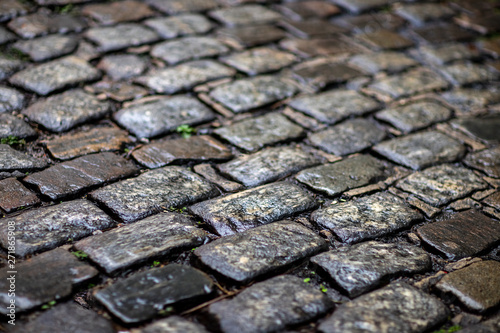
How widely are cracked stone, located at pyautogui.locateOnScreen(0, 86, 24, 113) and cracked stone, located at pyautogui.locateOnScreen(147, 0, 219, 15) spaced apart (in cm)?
149

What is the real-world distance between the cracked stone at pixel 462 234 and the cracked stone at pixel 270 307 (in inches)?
24.6

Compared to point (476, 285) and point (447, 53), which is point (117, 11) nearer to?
point (447, 53)

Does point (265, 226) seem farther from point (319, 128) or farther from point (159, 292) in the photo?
point (319, 128)

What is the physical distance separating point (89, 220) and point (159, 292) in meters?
0.50

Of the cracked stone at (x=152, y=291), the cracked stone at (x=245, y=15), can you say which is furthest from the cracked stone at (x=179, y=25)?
the cracked stone at (x=152, y=291)

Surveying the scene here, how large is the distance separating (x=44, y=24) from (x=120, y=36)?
0.54 metres

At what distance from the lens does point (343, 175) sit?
230 cm

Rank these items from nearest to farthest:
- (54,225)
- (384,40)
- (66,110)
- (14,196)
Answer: (54,225) < (14,196) < (66,110) < (384,40)

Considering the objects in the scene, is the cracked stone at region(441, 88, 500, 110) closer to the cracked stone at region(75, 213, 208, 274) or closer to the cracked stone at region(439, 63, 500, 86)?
the cracked stone at region(439, 63, 500, 86)

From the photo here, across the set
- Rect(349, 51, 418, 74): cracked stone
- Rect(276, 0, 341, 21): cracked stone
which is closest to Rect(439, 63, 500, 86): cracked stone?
Rect(349, 51, 418, 74): cracked stone

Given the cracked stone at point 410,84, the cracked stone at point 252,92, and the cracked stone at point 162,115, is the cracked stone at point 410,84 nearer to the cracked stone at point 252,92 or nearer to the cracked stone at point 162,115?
the cracked stone at point 252,92

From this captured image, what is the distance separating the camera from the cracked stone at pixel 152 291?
1.46m

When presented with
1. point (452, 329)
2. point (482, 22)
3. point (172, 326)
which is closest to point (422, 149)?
point (452, 329)

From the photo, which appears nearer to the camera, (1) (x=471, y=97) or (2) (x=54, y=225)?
(2) (x=54, y=225)
